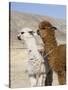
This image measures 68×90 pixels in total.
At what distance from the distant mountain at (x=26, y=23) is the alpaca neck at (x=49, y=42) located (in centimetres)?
6

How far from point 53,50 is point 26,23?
0.44 meters

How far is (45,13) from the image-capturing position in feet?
9.81

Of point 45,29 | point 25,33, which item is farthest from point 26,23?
point 45,29

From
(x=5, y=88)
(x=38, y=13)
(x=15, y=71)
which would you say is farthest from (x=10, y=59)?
(x=38, y=13)

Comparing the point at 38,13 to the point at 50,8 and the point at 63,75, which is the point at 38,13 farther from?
the point at 63,75

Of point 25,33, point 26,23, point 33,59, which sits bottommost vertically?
point 33,59

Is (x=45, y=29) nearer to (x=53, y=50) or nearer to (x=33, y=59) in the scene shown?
(x=53, y=50)

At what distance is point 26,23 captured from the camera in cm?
292

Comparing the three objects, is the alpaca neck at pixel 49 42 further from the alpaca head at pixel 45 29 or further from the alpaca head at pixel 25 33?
the alpaca head at pixel 25 33

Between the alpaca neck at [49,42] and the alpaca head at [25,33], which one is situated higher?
the alpaca head at [25,33]

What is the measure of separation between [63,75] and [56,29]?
1.77 feet

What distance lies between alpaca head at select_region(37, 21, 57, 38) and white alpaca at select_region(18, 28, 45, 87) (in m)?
0.09

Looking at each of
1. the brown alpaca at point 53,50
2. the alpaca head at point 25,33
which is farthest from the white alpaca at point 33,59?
the brown alpaca at point 53,50

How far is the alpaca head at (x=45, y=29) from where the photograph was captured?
117 inches
